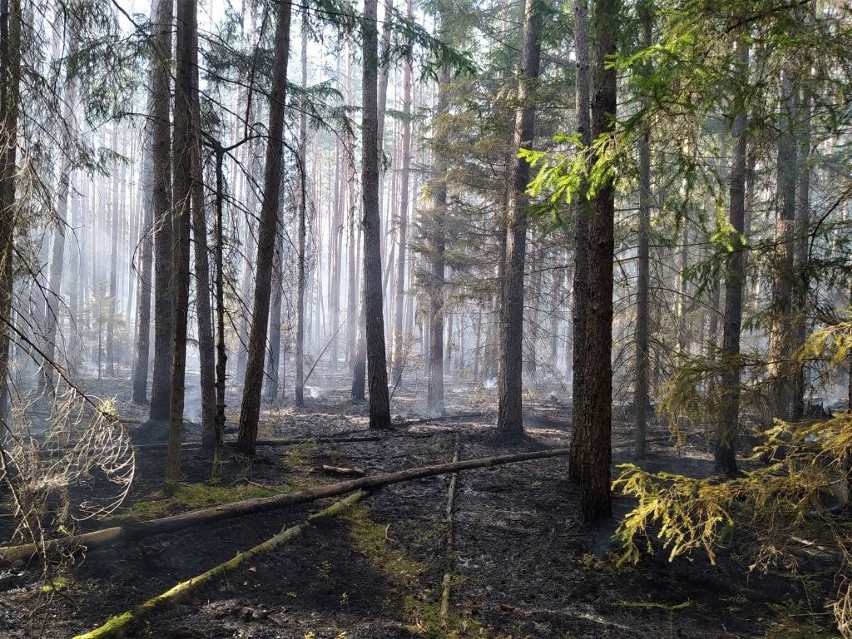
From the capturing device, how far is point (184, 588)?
4.90m

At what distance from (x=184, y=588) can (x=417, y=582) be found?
7.69 feet

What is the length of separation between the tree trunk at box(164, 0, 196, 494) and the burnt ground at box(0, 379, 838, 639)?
0.91 metres

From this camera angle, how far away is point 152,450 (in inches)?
400

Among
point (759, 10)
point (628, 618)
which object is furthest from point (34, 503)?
point (759, 10)

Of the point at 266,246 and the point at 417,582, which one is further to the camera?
the point at 266,246

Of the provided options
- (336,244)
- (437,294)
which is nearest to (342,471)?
(437,294)

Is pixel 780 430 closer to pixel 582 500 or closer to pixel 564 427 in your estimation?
pixel 582 500

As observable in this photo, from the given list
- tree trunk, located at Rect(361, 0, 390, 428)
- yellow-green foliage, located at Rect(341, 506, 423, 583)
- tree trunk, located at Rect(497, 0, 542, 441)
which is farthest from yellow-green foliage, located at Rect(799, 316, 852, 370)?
tree trunk, located at Rect(361, 0, 390, 428)

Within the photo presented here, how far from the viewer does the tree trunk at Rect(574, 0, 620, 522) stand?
694 cm

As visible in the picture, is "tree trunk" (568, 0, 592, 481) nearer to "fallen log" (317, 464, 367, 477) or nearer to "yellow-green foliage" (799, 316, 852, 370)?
"fallen log" (317, 464, 367, 477)

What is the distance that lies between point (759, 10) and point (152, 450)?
10.8m

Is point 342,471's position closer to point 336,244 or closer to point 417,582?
point 417,582

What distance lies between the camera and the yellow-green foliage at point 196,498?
6.59 m

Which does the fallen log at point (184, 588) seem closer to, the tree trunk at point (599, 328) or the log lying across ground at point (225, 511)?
the log lying across ground at point (225, 511)
